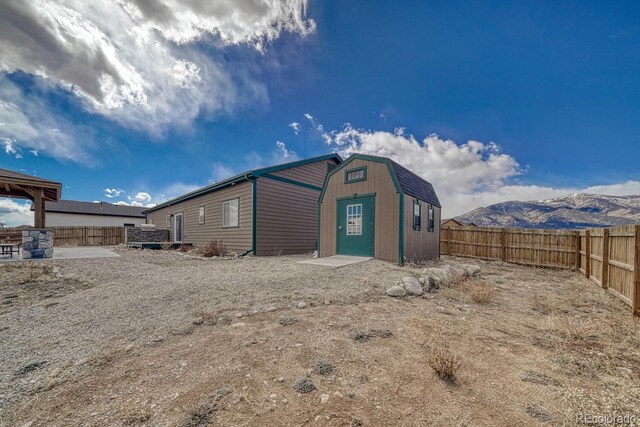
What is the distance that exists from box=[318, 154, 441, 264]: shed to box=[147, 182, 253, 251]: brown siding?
3266mm

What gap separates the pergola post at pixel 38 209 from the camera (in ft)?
28.9

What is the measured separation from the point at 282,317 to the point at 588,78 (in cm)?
1190

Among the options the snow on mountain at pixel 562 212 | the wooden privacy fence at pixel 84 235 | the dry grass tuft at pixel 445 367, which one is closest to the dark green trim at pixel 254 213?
the dry grass tuft at pixel 445 367

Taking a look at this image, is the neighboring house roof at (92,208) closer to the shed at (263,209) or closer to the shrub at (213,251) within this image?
the shed at (263,209)

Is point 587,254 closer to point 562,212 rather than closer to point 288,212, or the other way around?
point 288,212

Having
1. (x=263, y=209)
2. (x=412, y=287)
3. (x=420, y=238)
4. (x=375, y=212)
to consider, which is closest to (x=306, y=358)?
(x=412, y=287)

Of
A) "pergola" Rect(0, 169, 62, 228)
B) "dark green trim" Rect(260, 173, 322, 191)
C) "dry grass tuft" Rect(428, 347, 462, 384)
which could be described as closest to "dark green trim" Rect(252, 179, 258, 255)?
"dark green trim" Rect(260, 173, 322, 191)

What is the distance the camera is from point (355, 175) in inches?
367

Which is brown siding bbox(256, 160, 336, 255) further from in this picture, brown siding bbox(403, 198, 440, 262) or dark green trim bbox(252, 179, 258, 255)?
brown siding bbox(403, 198, 440, 262)

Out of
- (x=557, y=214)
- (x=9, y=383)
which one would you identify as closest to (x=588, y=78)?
(x=9, y=383)

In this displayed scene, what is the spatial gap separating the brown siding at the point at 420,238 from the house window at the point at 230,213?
24.3 ft

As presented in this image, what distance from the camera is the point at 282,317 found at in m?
3.51

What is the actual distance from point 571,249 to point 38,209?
795 inches

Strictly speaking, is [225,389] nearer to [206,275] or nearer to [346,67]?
[206,275]
